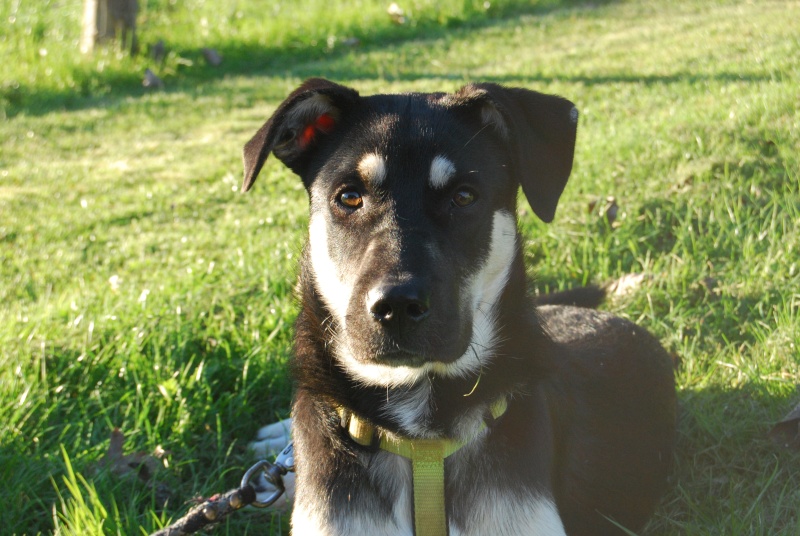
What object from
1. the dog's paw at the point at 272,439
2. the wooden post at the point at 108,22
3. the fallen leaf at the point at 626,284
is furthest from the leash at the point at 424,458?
the wooden post at the point at 108,22

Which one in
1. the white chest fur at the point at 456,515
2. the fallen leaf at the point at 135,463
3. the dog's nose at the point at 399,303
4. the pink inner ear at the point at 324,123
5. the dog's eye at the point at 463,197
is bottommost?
the fallen leaf at the point at 135,463

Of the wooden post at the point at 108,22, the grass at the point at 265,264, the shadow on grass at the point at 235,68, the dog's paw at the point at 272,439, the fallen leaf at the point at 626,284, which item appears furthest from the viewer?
the wooden post at the point at 108,22

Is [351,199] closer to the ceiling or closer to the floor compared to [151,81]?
closer to the ceiling

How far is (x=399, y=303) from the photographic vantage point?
8.54ft

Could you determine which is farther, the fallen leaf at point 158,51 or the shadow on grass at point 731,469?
the fallen leaf at point 158,51

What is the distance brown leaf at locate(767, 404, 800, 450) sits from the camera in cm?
356

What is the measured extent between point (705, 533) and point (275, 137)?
217 cm

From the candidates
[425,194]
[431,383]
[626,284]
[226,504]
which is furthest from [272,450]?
[626,284]

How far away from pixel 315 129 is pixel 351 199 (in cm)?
40

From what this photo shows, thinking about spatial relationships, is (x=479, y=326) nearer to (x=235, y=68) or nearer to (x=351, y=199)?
(x=351, y=199)

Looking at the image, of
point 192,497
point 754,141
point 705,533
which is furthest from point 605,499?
point 754,141

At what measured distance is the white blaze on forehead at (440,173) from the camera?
9.70 ft

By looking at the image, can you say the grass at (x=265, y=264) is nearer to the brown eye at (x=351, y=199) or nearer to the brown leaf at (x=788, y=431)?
the brown leaf at (x=788, y=431)

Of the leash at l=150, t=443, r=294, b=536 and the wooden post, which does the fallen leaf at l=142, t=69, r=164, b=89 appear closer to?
the wooden post
